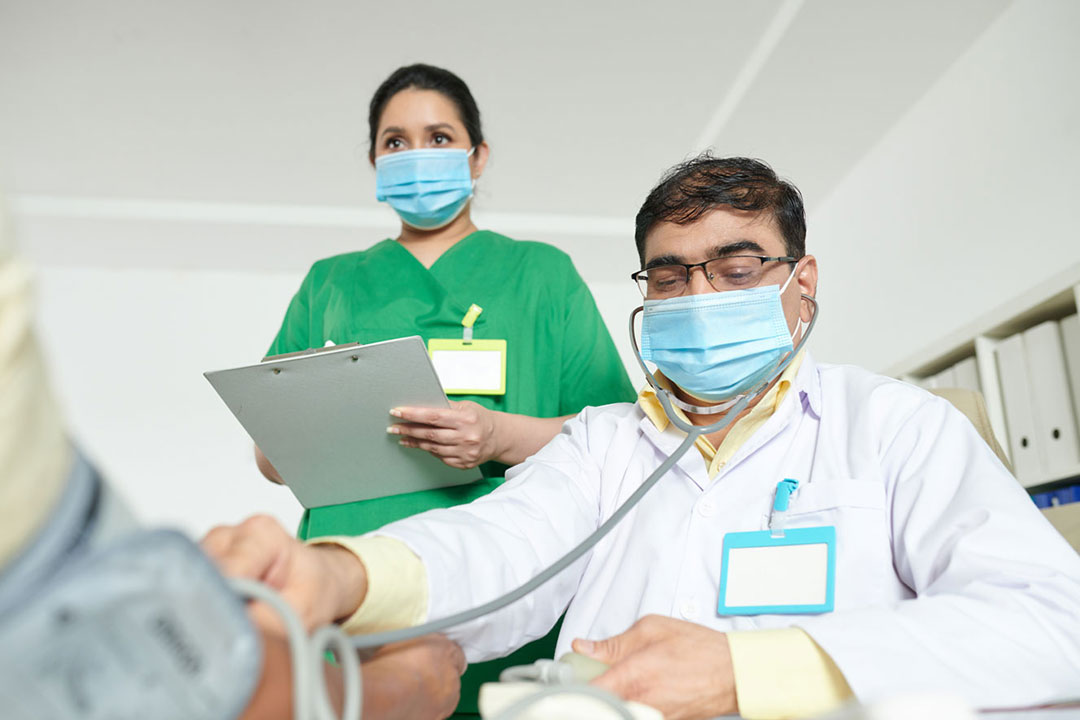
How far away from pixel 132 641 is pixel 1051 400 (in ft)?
7.51

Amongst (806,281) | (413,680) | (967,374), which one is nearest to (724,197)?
(806,281)

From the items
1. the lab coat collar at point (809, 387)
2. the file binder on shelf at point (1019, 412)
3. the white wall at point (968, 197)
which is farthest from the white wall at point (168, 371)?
the lab coat collar at point (809, 387)

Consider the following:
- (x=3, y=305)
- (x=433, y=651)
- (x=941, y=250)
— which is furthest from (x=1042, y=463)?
(x=3, y=305)

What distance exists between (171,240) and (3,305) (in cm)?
440

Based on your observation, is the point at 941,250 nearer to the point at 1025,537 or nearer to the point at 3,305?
the point at 1025,537

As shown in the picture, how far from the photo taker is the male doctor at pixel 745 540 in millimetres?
772

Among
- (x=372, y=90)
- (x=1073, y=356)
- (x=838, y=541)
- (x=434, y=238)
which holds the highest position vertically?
(x=372, y=90)

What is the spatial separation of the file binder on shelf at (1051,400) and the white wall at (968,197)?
1.47ft

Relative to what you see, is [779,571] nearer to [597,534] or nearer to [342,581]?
[597,534]

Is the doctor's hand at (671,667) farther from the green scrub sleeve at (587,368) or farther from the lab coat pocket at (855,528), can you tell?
the green scrub sleeve at (587,368)

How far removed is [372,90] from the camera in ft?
11.4

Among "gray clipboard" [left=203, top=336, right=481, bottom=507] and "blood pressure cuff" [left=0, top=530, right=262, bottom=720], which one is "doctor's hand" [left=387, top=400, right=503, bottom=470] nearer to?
"gray clipboard" [left=203, top=336, right=481, bottom=507]

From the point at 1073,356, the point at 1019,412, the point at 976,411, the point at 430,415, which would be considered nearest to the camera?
the point at 430,415

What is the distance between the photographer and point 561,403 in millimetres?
1767
